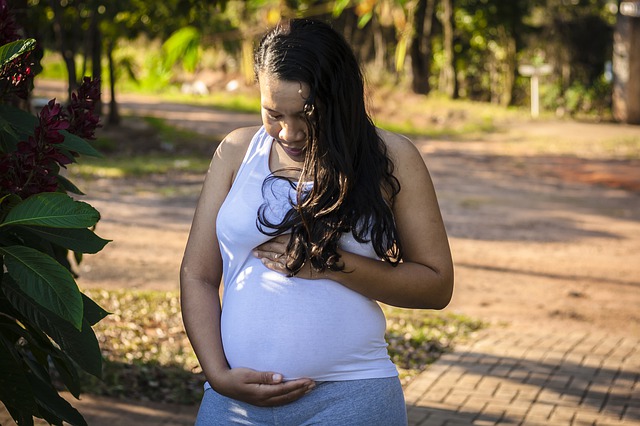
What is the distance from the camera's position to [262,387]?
2.11 m

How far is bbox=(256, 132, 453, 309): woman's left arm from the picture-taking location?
2.20 meters

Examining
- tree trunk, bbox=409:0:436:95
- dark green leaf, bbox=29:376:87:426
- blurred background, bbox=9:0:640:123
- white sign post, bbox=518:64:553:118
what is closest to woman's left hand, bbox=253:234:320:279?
dark green leaf, bbox=29:376:87:426

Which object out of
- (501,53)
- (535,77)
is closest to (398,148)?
(535,77)

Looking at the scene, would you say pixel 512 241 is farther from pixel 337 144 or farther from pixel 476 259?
pixel 337 144

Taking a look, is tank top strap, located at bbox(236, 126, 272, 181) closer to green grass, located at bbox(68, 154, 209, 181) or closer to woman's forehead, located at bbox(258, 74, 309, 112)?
woman's forehead, located at bbox(258, 74, 309, 112)

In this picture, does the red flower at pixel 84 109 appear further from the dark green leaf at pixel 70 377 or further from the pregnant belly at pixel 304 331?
the dark green leaf at pixel 70 377

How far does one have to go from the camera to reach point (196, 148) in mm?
18484

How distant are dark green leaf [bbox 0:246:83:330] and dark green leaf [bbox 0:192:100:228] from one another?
0.08 m

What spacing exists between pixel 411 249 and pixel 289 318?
34 cm

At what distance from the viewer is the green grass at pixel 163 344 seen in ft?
17.0

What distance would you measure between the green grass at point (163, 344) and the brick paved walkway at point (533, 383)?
208mm

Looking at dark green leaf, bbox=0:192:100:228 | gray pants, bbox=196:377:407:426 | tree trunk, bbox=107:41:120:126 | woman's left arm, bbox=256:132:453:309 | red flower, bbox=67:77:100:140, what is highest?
red flower, bbox=67:77:100:140

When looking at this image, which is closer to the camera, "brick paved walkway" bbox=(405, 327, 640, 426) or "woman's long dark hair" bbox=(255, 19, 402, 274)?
"woman's long dark hair" bbox=(255, 19, 402, 274)

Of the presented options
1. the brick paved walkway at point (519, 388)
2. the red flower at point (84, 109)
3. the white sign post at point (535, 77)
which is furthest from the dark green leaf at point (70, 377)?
the white sign post at point (535, 77)
